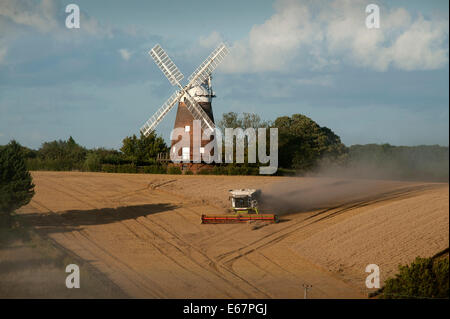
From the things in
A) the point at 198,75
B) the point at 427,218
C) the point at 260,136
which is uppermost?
the point at 198,75

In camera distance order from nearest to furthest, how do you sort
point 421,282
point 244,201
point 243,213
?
1. point 421,282
2. point 243,213
3. point 244,201

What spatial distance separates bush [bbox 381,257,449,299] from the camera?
690 inches

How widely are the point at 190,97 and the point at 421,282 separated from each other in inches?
1661

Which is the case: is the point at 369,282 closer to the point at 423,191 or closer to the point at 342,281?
the point at 342,281

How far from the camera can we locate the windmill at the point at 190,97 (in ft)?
183

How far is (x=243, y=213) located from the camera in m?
33.8

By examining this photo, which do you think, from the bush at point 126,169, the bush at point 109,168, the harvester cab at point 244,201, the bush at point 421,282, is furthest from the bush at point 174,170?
the bush at point 421,282

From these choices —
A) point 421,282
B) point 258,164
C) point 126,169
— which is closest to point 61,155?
point 126,169

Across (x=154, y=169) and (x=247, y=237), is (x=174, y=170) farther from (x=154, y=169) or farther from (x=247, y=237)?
(x=247, y=237)

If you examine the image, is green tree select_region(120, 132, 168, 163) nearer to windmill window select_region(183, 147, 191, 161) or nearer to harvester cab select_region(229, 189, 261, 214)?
windmill window select_region(183, 147, 191, 161)

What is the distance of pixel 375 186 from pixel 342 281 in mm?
23302

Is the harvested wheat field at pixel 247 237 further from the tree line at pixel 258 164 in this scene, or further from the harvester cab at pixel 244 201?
the tree line at pixel 258 164
